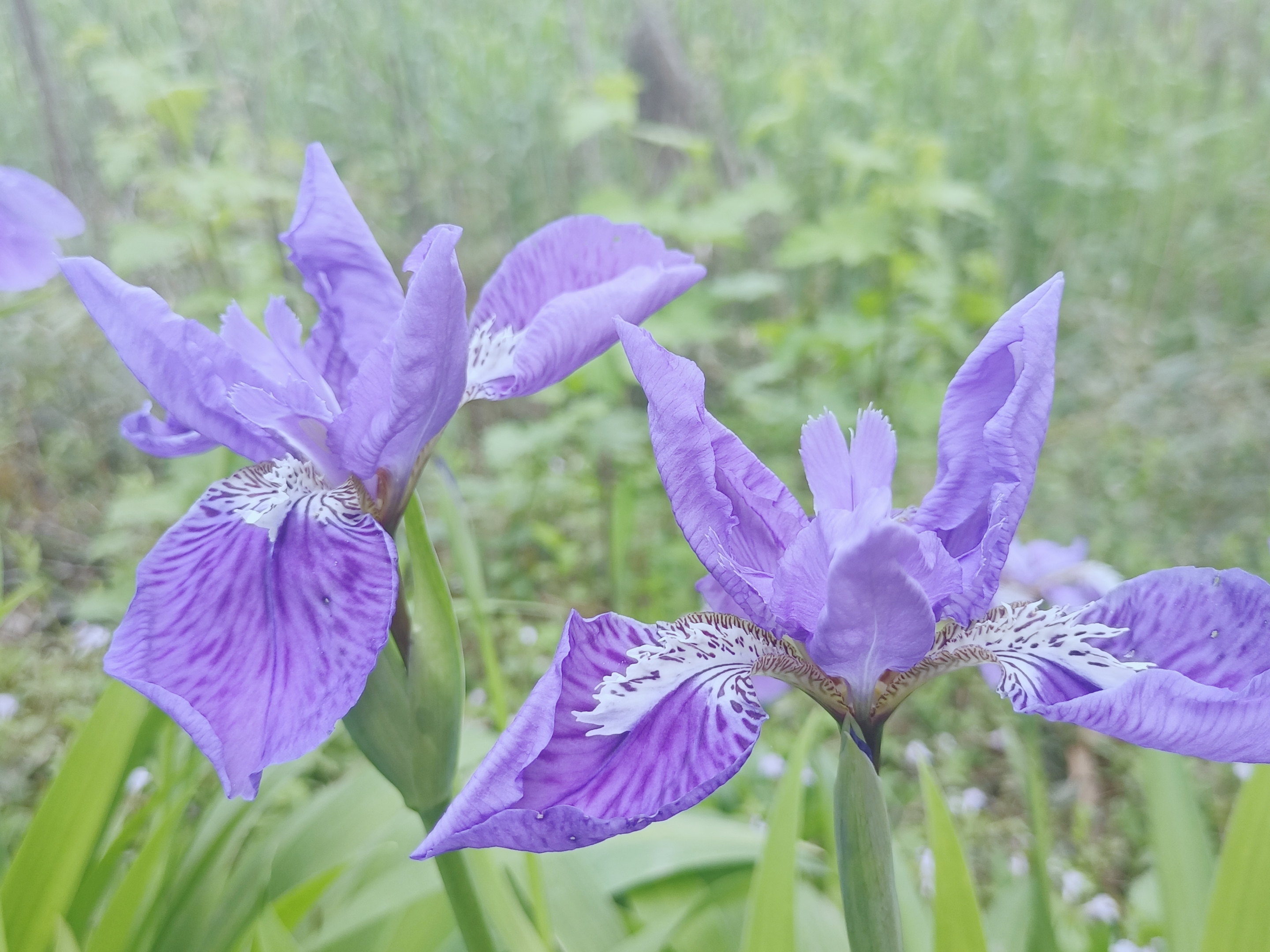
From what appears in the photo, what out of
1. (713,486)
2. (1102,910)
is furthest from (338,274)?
(1102,910)

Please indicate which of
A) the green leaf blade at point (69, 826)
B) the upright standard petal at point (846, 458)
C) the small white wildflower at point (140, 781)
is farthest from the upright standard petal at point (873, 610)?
the small white wildflower at point (140, 781)

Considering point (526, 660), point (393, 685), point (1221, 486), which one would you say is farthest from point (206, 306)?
point (1221, 486)

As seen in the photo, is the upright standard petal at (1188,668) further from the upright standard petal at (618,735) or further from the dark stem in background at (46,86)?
the dark stem in background at (46,86)

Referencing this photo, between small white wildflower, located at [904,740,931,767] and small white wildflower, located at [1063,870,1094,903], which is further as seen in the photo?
small white wildflower, located at [904,740,931,767]

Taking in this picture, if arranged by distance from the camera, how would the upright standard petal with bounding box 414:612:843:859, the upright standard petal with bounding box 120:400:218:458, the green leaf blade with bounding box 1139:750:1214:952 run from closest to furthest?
the upright standard petal with bounding box 414:612:843:859 < the upright standard petal with bounding box 120:400:218:458 < the green leaf blade with bounding box 1139:750:1214:952

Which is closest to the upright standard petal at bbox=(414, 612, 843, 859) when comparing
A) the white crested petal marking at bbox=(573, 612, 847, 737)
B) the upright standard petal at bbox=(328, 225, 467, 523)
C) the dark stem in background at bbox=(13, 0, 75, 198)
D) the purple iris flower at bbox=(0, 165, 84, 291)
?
the white crested petal marking at bbox=(573, 612, 847, 737)

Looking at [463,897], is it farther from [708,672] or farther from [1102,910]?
[1102,910]

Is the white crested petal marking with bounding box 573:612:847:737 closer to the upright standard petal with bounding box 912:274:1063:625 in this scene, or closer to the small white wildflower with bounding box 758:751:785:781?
the upright standard petal with bounding box 912:274:1063:625
